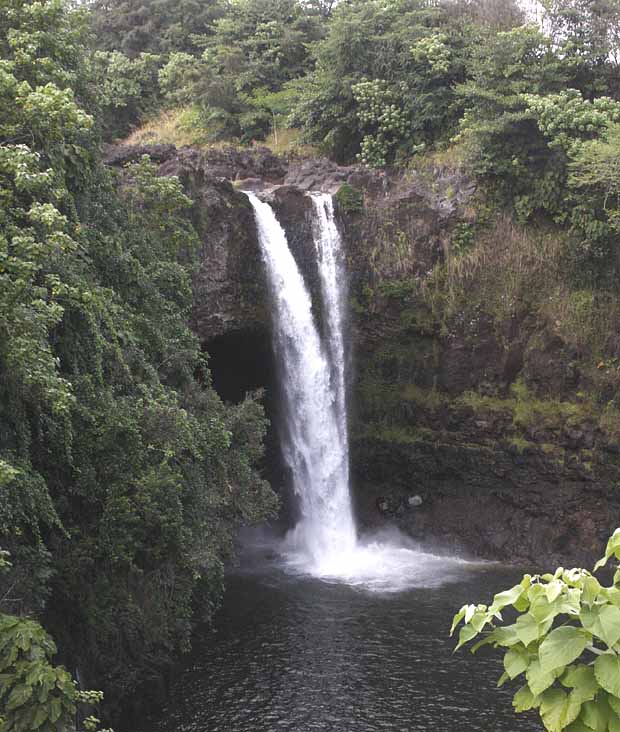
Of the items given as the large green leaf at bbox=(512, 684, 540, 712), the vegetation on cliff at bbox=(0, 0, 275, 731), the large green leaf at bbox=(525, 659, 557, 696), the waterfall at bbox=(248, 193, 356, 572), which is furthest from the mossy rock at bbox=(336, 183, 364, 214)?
the large green leaf at bbox=(525, 659, 557, 696)

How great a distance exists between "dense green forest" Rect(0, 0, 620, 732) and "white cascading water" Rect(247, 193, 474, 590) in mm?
2062

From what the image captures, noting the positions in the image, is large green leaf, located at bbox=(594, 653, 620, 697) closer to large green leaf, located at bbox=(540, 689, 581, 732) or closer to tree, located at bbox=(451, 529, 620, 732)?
tree, located at bbox=(451, 529, 620, 732)

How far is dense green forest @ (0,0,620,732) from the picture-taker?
9.85m

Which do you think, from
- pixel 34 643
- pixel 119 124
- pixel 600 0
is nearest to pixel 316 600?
pixel 34 643

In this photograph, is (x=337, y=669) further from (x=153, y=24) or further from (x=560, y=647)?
(x=153, y=24)

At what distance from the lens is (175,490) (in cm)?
1191

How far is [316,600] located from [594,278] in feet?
36.7

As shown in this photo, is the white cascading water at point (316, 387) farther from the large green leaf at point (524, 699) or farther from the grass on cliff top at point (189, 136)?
the large green leaf at point (524, 699)

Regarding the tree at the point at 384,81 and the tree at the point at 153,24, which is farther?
the tree at the point at 153,24

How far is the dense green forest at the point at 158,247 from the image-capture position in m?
9.85

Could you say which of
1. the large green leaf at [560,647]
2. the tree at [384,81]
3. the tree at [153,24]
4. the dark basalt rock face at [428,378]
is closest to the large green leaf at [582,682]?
the large green leaf at [560,647]

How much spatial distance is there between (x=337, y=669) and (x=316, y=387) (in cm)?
981

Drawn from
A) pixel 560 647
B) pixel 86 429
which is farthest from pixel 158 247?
pixel 560 647

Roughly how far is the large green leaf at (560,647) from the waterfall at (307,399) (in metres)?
19.3
